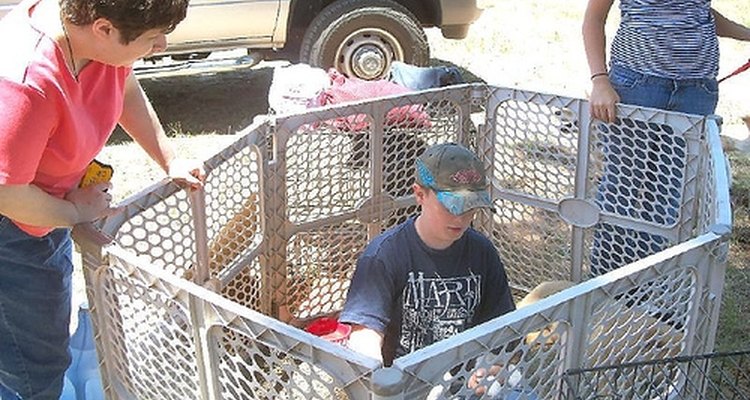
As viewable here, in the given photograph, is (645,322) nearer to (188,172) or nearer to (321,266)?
(188,172)

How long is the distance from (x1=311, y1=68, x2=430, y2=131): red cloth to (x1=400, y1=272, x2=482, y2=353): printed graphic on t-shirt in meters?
1.11

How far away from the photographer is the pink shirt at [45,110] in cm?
168

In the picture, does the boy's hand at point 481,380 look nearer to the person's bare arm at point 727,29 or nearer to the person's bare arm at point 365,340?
the person's bare arm at point 365,340

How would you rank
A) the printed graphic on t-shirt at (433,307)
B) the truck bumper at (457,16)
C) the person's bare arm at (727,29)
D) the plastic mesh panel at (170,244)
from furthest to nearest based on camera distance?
the truck bumper at (457,16)
the person's bare arm at (727,29)
the plastic mesh panel at (170,244)
the printed graphic on t-shirt at (433,307)

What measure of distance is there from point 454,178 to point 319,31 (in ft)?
13.0

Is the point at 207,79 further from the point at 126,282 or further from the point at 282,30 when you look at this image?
the point at 126,282

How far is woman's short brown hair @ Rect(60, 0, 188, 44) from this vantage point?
65.4 inches

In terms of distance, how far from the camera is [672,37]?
2910mm

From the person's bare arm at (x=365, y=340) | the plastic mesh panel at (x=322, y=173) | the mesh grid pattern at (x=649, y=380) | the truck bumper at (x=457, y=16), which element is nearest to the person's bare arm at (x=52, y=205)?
the person's bare arm at (x=365, y=340)

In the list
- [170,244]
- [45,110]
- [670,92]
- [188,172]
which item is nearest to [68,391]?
[170,244]

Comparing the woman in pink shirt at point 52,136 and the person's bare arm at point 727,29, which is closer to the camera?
the woman in pink shirt at point 52,136

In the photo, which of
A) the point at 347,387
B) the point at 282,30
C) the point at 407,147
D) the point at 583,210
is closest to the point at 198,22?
the point at 282,30

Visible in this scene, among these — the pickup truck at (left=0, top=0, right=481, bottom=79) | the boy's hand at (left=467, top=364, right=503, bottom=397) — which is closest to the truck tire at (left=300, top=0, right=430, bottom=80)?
the pickup truck at (left=0, top=0, right=481, bottom=79)

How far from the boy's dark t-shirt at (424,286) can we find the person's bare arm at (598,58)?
0.92 metres
